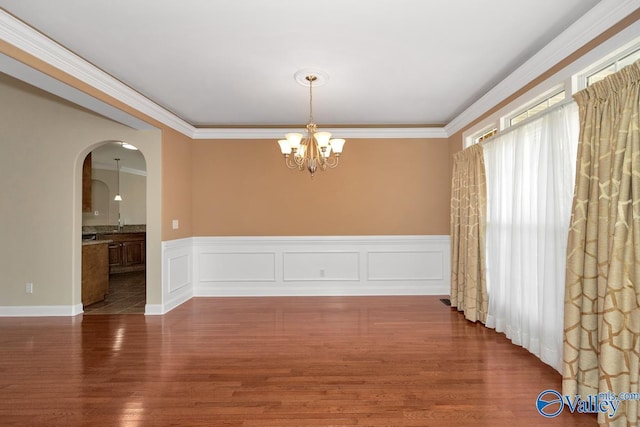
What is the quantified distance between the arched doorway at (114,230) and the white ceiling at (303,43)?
114 inches

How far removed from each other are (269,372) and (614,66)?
366 cm

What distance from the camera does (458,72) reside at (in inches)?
134

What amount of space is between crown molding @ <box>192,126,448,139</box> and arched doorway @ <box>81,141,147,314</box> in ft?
5.23

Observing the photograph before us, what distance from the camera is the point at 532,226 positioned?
3.13 m

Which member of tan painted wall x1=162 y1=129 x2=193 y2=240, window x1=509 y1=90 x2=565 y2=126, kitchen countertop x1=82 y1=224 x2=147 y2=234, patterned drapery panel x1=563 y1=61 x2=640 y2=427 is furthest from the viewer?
kitchen countertop x1=82 y1=224 x2=147 y2=234

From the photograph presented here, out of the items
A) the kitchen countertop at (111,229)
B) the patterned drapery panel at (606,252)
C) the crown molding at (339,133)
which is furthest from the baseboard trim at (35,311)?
the patterned drapery panel at (606,252)

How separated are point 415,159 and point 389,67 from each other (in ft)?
8.11

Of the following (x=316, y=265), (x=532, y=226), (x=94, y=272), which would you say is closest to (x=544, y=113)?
(x=532, y=226)

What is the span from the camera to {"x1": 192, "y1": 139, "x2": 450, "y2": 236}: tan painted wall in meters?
5.48

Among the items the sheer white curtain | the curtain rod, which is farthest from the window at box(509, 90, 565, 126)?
the sheer white curtain

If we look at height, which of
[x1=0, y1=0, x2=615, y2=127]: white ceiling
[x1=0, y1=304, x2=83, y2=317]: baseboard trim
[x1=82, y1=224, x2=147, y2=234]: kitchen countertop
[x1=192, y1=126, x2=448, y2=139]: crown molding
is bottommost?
[x1=0, y1=304, x2=83, y2=317]: baseboard trim

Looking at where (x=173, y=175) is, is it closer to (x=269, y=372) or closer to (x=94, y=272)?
(x=94, y=272)

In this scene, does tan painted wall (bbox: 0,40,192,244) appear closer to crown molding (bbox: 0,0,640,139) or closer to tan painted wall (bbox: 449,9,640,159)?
crown molding (bbox: 0,0,640,139)

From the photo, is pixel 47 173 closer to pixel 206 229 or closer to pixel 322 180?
pixel 206 229
